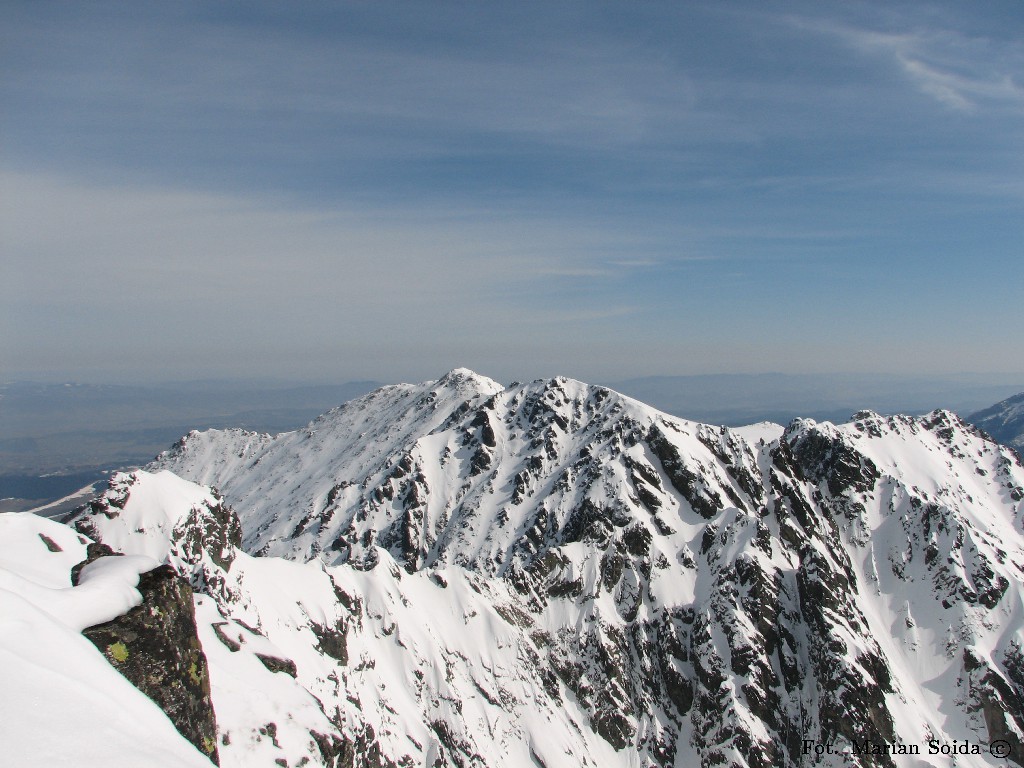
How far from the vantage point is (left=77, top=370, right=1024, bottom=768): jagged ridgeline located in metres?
96.9

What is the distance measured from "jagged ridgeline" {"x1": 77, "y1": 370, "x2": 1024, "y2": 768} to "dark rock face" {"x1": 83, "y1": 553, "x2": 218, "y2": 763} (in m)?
59.2

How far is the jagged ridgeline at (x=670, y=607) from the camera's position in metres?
96.9

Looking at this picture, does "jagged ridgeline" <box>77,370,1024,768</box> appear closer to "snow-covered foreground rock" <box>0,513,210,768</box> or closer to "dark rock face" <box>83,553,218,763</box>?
"dark rock face" <box>83,553,218,763</box>

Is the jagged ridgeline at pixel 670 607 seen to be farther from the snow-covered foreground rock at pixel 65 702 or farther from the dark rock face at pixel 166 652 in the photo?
the snow-covered foreground rock at pixel 65 702

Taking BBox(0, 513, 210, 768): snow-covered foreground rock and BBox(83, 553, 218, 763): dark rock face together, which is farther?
BBox(83, 553, 218, 763): dark rock face

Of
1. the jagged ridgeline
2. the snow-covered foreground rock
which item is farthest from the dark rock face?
the jagged ridgeline

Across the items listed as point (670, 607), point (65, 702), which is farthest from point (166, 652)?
point (670, 607)

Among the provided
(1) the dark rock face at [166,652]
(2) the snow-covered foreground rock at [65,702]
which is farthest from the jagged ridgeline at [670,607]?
(2) the snow-covered foreground rock at [65,702]

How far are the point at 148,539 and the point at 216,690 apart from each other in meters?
52.8

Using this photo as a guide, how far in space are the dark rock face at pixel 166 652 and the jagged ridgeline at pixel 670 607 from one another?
194 ft

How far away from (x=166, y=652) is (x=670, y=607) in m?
144

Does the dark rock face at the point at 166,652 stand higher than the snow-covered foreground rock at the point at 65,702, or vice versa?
the snow-covered foreground rock at the point at 65,702

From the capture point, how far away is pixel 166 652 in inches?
743

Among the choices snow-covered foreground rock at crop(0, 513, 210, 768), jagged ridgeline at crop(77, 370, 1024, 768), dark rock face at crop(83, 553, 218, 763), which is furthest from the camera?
jagged ridgeline at crop(77, 370, 1024, 768)
